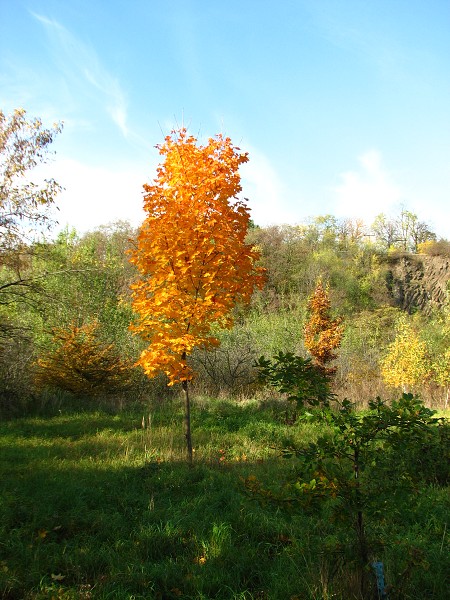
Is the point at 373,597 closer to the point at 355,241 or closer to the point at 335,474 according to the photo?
the point at 335,474

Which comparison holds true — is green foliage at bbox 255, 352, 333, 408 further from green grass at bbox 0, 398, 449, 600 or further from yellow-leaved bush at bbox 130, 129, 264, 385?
yellow-leaved bush at bbox 130, 129, 264, 385

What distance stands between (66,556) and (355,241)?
48.8 metres

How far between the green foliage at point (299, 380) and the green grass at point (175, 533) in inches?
14.5

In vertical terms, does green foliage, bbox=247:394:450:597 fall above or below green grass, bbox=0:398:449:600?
above

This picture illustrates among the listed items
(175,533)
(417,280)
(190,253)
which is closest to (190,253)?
(190,253)

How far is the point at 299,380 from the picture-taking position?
3.18m

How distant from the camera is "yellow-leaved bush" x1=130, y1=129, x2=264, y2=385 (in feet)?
21.7

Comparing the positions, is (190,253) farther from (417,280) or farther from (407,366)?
(417,280)

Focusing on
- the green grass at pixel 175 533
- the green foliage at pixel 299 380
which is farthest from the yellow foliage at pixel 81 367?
the green foliage at pixel 299 380

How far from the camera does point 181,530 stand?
14.6 feet

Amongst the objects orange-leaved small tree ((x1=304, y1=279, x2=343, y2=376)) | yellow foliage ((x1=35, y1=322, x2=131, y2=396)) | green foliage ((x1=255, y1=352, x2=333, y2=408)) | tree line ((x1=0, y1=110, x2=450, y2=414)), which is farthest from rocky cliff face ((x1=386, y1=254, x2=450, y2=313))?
green foliage ((x1=255, y1=352, x2=333, y2=408))

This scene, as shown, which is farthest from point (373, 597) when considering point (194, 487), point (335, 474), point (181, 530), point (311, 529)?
point (194, 487)

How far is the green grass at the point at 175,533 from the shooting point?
10.9 feet

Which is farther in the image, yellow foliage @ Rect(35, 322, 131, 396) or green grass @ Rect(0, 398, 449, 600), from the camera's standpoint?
yellow foliage @ Rect(35, 322, 131, 396)
